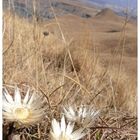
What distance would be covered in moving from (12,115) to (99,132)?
0.92ft

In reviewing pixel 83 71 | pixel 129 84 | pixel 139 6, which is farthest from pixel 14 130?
pixel 129 84

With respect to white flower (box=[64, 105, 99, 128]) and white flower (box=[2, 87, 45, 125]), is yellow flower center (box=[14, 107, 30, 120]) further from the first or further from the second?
white flower (box=[64, 105, 99, 128])

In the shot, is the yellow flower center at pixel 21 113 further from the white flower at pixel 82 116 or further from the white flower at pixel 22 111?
the white flower at pixel 82 116

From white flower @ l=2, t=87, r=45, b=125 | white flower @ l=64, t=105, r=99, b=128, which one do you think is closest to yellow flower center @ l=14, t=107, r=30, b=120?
white flower @ l=2, t=87, r=45, b=125

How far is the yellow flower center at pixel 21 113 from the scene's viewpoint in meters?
0.82

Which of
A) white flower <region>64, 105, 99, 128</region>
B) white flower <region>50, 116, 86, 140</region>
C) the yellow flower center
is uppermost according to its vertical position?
the yellow flower center

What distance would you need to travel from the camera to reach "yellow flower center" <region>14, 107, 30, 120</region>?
0.82 m

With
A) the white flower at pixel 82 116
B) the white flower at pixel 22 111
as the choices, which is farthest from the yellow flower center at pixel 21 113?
the white flower at pixel 82 116

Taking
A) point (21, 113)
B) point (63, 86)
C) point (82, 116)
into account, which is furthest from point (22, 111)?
point (63, 86)

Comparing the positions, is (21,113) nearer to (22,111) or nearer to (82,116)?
(22,111)

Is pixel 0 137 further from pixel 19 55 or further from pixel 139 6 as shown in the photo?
pixel 19 55

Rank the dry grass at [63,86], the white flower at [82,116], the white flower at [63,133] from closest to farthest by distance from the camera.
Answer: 1. the white flower at [63,133]
2. the white flower at [82,116]
3. the dry grass at [63,86]

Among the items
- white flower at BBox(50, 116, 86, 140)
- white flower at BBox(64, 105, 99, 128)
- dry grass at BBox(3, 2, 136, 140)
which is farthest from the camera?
dry grass at BBox(3, 2, 136, 140)

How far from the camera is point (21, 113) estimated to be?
83cm
